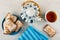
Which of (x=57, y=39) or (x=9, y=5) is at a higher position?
(x=9, y=5)

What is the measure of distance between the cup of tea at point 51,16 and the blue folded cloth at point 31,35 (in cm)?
10

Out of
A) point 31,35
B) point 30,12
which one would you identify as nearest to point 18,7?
point 30,12

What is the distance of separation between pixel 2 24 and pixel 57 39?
0.35 meters

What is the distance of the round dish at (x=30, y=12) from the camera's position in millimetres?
1708

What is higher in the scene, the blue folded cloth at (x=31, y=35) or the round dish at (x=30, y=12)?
the round dish at (x=30, y=12)

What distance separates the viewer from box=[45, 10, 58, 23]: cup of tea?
1.72 m

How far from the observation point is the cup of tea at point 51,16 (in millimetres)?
1725

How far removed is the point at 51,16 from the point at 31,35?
170mm

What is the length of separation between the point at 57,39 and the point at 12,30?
29 centimetres

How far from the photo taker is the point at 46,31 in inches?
68.2

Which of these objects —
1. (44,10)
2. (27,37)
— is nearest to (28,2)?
(44,10)

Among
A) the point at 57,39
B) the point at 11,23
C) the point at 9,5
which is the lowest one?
the point at 57,39

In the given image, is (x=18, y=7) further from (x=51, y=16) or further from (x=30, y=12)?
(x=51, y=16)

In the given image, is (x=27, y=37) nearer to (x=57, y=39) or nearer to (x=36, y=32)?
(x=36, y=32)
